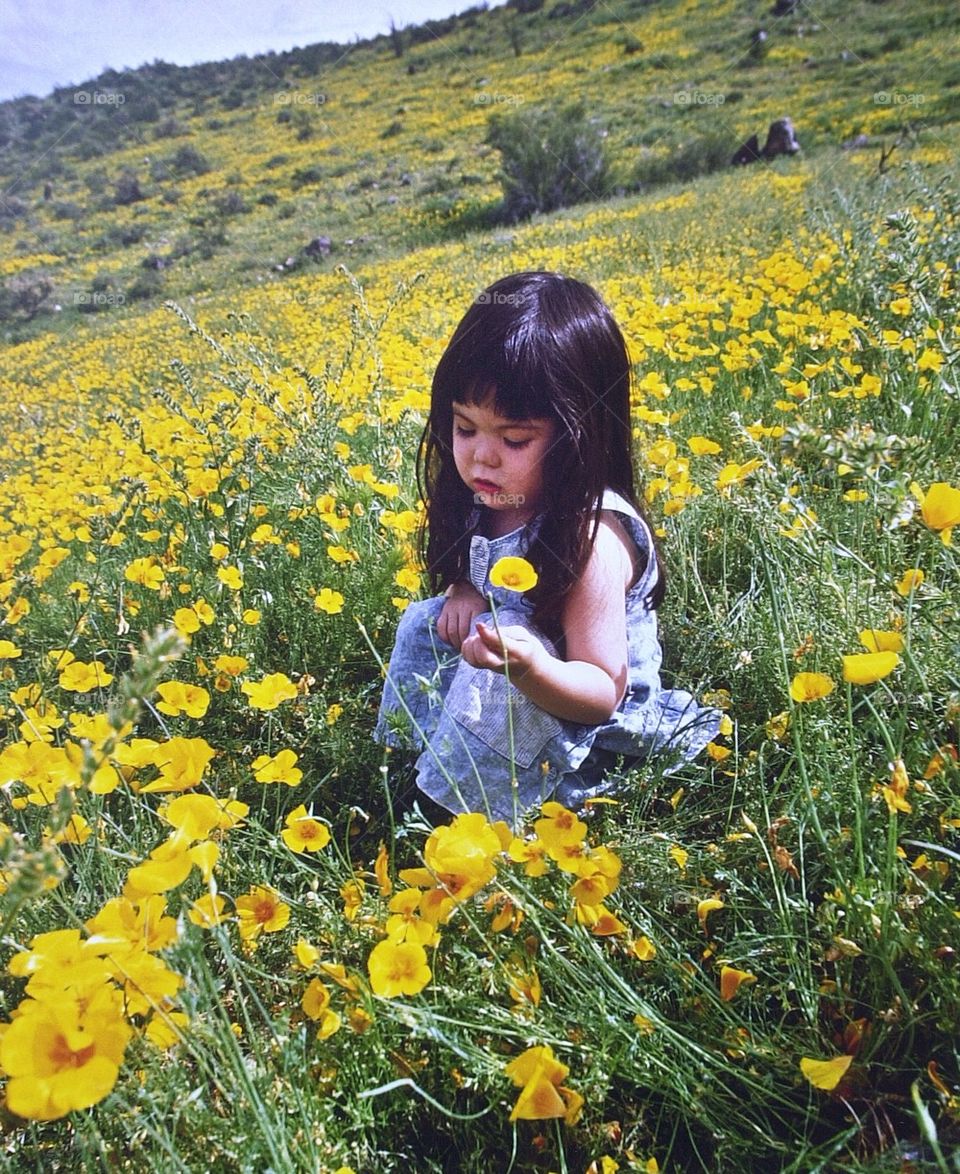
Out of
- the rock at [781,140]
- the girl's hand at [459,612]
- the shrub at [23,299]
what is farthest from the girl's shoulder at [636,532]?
the shrub at [23,299]

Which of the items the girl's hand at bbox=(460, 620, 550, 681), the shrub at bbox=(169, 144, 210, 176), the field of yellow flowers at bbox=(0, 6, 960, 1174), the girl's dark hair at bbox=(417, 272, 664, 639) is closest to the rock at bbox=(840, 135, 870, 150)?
the field of yellow flowers at bbox=(0, 6, 960, 1174)

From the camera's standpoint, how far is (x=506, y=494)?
5.56ft

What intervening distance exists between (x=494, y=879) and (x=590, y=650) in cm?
61

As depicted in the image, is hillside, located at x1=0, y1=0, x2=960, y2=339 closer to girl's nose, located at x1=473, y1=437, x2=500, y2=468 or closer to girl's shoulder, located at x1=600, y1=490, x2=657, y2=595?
girl's nose, located at x1=473, y1=437, x2=500, y2=468

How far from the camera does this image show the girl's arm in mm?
1468

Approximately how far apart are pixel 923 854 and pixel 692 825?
1.71ft

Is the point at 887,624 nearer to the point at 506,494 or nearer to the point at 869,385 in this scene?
the point at 506,494

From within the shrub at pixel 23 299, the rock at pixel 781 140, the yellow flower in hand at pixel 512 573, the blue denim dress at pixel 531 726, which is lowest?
the blue denim dress at pixel 531 726

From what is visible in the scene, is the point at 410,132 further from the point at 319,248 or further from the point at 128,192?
the point at 319,248

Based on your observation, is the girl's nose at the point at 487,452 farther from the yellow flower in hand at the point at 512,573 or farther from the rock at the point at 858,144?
the rock at the point at 858,144

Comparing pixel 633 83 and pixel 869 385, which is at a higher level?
pixel 633 83

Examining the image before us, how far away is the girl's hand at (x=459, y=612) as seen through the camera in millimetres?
1915

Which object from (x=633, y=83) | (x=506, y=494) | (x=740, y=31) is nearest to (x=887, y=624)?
(x=506, y=494)

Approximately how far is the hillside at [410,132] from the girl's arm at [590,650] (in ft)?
23.1
